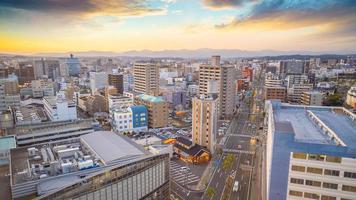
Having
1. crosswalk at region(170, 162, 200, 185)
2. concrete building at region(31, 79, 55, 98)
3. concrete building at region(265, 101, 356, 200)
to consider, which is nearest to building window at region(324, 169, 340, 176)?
concrete building at region(265, 101, 356, 200)

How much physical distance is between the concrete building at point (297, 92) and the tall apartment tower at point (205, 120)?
29.2 metres

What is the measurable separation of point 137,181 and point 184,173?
1031 centimetres

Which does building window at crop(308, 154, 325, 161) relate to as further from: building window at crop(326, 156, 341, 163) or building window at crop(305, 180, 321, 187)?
building window at crop(305, 180, 321, 187)

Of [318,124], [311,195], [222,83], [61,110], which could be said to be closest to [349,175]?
[311,195]

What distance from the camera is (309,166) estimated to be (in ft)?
37.7

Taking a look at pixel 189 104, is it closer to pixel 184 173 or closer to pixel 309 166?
pixel 184 173

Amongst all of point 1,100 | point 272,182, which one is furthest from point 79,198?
point 1,100

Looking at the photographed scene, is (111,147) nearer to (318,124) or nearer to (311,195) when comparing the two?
(311,195)

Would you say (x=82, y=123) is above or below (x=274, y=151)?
below

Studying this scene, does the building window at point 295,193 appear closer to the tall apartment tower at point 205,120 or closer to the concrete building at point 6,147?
the tall apartment tower at point 205,120

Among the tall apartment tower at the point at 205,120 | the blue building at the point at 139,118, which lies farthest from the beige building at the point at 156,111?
the tall apartment tower at the point at 205,120

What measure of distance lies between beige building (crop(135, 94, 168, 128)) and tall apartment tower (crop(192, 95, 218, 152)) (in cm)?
868

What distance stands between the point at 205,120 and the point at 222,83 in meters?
16.2

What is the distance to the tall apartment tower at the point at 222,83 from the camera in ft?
129
